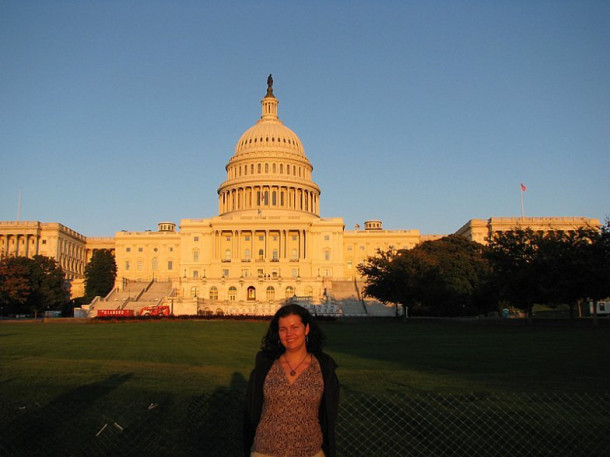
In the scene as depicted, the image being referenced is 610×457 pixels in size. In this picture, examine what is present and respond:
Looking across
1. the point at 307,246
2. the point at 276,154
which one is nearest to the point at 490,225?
the point at 307,246

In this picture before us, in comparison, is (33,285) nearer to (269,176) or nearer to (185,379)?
(269,176)

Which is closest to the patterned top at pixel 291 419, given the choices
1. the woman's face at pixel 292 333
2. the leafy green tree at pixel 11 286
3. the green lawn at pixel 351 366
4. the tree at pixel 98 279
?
the woman's face at pixel 292 333

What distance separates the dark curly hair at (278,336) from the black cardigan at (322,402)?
105 mm

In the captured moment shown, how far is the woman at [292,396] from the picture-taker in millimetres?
6949

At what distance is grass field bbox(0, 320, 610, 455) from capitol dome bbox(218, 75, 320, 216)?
322 ft

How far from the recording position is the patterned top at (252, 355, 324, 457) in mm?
6930

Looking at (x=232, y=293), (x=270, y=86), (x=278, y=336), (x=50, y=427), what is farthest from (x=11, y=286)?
(x=270, y=86)

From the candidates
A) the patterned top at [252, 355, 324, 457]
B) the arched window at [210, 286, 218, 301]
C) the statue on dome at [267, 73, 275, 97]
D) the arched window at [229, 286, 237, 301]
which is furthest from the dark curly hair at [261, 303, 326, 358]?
the statue on dome at [267, 73, 275, 97]

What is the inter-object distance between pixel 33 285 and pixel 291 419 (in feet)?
278

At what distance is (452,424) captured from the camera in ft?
39.2

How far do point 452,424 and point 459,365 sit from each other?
10251mm

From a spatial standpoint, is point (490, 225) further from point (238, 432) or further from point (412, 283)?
point (238, 432)

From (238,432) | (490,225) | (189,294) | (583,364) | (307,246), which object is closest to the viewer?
(238,432)

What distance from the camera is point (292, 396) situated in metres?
6.98
